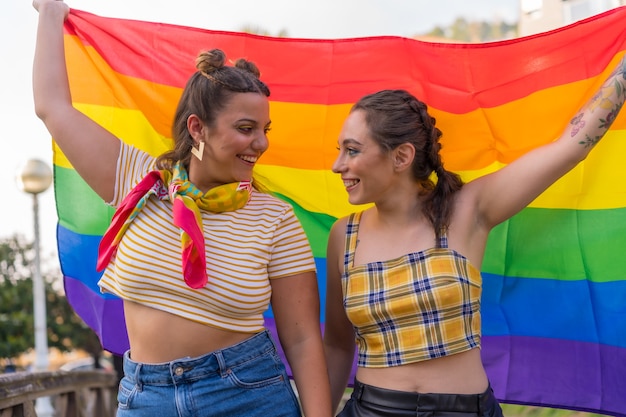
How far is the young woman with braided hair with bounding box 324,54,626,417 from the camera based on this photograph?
2352 mm

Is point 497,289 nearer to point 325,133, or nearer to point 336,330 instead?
point 336,330

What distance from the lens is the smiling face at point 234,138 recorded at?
95.3 inches

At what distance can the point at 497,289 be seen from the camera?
2982 millimetres

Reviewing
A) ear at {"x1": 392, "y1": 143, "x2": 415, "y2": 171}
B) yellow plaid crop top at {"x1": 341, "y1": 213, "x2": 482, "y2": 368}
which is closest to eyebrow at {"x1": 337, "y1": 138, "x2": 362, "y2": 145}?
ear at {"x1": 392, "y1": 143, "x2": 415, "y2": 171}

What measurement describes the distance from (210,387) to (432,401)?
639 mm

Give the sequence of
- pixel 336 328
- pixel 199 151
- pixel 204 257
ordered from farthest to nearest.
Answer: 1. pixel 336 328
2. pixel 199 151
3. pixel 204 257

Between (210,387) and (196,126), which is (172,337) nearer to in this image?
(210,387)

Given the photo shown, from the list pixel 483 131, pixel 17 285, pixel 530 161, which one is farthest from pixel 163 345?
pixel 17 285

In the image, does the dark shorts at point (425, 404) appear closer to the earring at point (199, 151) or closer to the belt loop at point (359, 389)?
the belt loop at point (359, 389)

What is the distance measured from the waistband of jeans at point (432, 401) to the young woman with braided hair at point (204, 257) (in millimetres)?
179

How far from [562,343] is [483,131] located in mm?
827

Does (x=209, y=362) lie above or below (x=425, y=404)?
above

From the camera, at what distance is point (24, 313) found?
1648cm

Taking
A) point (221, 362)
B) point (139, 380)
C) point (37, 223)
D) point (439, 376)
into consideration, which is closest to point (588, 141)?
point (439, 376)
